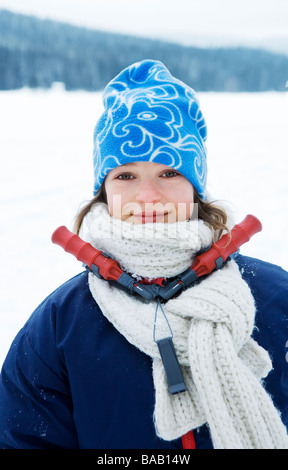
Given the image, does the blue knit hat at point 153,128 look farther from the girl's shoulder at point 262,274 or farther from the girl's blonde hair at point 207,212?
the girl's shoulder at point 262,274

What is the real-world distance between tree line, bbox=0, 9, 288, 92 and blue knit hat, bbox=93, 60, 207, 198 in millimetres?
13773

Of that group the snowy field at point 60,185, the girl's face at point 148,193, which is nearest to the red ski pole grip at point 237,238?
the girl's face at point 148,193

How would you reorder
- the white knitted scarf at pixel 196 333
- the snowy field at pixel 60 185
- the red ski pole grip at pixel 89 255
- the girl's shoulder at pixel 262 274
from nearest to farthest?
the white knitted scarf at pixel 196 333, the red ski pole grip at pixel 89 255, the girl's shoulder at pixel 262 274, the snowy field at pixel 60 185

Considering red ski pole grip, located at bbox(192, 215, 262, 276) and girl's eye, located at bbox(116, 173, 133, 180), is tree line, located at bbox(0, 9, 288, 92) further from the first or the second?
red ski pole grip, located at bbox(192, 215, 262, 276)

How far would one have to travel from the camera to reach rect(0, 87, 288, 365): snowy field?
7.51 ft

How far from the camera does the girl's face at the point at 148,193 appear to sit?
93 centimetres

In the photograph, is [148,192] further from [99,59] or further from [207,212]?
[99,59]

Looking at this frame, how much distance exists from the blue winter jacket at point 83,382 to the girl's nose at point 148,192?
0.88ft

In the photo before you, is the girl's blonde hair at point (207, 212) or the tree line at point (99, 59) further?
the tree line at point (99, 59)

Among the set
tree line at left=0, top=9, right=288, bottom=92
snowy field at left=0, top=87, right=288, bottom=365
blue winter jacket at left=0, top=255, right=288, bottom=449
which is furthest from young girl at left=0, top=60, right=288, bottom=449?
tree line at left=0, top=9, right=288, bottom=92

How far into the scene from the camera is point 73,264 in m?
2.41

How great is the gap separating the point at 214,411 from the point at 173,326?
19 centimetres

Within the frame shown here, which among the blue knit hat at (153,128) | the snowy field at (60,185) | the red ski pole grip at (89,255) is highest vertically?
the blue knit hat at (153,128)

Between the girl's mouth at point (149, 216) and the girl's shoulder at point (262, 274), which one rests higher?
the girl's mouth at point (149, 216)
